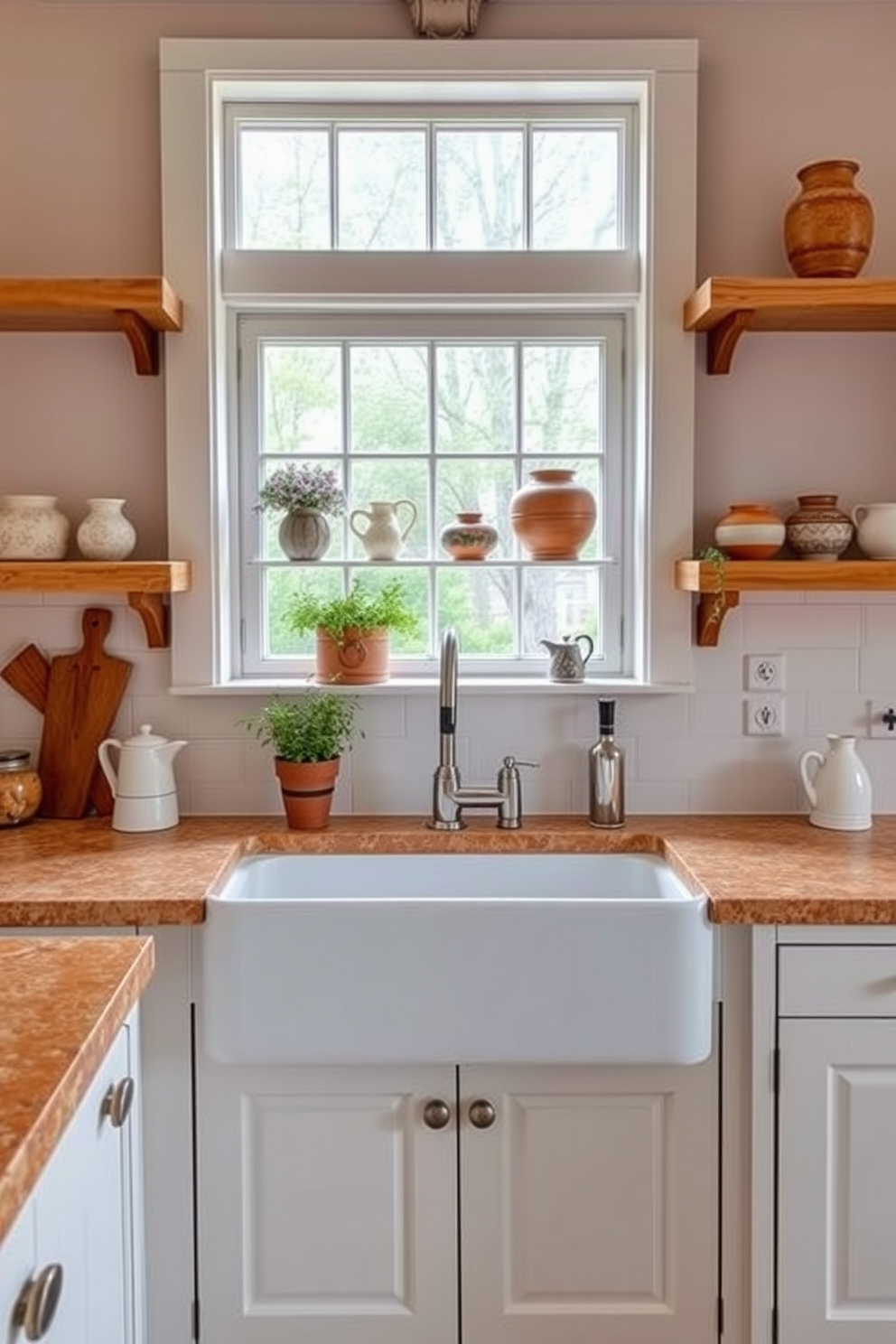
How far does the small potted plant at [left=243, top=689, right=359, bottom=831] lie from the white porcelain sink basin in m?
0.45

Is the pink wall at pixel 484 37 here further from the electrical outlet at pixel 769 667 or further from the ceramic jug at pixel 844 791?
the ceramic jug at pixel 844 791

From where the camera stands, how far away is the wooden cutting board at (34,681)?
2.13m

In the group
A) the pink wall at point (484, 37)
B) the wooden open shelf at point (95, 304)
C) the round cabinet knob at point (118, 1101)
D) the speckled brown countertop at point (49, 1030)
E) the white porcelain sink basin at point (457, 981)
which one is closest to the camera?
the speckled brown countertop at point (49, 1030)

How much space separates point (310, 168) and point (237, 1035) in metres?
1.76

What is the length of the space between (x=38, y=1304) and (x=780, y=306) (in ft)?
6.13

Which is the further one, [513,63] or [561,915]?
[513,63]

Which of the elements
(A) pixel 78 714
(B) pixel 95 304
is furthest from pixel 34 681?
(B) pixel 95 304

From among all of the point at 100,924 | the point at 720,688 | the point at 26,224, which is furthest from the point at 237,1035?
the point at 26,224

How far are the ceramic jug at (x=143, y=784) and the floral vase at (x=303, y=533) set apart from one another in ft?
1.52

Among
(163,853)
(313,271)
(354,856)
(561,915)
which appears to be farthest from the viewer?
(313,271)

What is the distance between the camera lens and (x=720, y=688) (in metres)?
2.16

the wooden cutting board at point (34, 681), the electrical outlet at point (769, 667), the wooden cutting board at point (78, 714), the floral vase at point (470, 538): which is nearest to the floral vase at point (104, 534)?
the wooden cutting board at point (78, 714)

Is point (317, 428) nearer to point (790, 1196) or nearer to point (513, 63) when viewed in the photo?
point (513, 63)

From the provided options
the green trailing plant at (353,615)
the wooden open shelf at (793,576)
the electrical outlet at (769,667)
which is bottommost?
the electrical outlet at (769,667)
